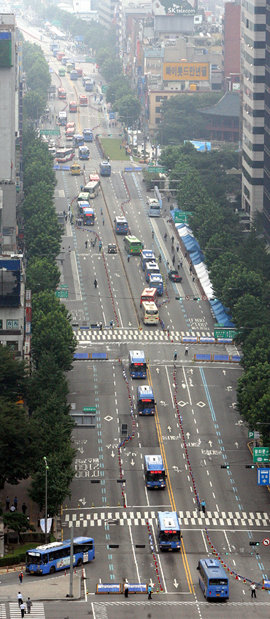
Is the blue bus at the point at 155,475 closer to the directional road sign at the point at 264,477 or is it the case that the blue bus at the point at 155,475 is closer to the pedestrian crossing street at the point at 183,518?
the pedestrian crossing street at the point at 183,518

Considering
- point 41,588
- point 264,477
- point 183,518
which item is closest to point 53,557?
point 41,588

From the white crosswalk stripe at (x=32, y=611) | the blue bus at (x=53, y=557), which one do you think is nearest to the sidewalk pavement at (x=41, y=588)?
the blue bus at (x=53, y=557)

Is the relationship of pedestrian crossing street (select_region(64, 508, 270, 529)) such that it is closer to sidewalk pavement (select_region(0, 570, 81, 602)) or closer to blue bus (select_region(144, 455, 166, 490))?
blue bus (select_region(144, 455, 166, 490))

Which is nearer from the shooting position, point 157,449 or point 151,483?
point 151,483

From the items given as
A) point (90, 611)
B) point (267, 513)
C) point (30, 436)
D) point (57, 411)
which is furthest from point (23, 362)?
point (90, 611)

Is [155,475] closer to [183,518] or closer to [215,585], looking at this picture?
[183,518]

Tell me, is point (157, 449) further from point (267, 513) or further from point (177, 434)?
point (267, 513)
